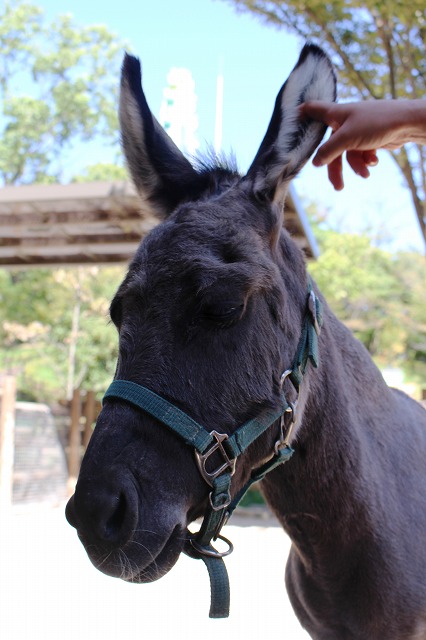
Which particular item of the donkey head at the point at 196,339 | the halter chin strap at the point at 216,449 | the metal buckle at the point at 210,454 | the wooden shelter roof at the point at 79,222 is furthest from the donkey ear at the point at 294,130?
the wooden shelter roof at the point at 79,222

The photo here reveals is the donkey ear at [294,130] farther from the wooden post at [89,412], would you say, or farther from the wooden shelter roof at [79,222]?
the wooden post at [89,412]

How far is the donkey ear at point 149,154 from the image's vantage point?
2.73m

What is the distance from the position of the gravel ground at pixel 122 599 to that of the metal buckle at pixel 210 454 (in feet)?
14.5

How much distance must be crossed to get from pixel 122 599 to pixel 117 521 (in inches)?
224

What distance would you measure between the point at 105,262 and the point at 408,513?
773 centimetres

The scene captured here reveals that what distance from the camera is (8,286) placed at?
22828 mm

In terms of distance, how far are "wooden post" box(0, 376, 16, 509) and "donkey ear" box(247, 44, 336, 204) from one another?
30.6 feet

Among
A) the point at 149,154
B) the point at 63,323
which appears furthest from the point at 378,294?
the point at 149,154

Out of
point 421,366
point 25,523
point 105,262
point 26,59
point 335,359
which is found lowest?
point 421,366

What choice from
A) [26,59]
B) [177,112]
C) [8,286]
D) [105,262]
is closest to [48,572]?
[105,262]

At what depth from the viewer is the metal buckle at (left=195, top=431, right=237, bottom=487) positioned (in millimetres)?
1983

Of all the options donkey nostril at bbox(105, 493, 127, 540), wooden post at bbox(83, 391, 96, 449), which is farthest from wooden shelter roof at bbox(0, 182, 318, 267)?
donkey nostril at bbox(105, 493, 127, 540)

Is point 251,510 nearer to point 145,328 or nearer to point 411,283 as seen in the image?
point 145,328

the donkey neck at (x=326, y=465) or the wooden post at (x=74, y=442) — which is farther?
the wooden post at (x=74, y=442)
